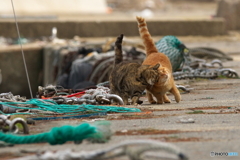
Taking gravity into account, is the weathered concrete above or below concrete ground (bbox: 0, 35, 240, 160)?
above

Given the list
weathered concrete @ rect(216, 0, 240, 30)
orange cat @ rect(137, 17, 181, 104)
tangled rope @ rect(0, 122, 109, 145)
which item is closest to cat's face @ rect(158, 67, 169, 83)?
orange cat @ rect(137, 17, 181, 104)

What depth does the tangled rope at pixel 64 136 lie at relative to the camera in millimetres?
2844

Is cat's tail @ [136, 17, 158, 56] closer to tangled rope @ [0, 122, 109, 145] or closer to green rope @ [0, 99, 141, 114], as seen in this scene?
green rope @ [0, 99, 141, 114]

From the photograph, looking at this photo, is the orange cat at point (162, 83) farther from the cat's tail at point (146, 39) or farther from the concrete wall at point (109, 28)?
the concrete wall at point (109, 28)

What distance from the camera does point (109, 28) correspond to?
15234 mm

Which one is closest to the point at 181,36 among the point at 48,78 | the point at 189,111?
the point at 48,78

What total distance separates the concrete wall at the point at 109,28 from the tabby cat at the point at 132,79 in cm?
987

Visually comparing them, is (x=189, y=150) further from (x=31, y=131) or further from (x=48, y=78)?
(x=48, y=78)

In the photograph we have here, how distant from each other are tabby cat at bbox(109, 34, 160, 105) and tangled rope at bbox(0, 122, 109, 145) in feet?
4.99

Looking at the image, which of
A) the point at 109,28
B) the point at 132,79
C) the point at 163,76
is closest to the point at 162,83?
the point at 163,76

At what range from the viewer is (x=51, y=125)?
3.46 meters

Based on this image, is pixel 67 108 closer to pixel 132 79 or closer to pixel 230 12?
pixel 132 79

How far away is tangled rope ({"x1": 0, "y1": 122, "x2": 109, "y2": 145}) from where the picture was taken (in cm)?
284

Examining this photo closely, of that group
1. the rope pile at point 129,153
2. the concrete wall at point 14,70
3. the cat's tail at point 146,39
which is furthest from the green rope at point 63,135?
the concrete wall at point 14,70
